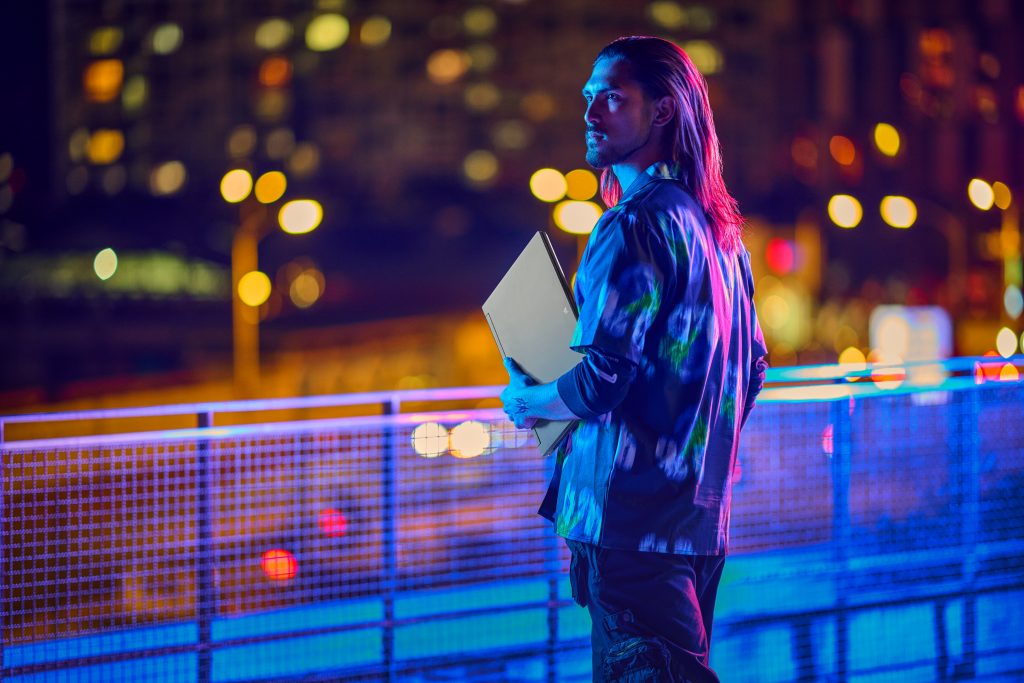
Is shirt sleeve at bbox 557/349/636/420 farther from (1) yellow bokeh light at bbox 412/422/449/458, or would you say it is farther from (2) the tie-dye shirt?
(1) yellow bokeh light at bbox 412/422/449/458

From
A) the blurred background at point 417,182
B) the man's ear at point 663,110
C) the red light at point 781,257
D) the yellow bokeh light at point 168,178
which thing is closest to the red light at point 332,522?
the man's ear at point 663,110

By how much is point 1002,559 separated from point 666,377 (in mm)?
3619

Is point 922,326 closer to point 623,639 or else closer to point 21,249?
point 623,639

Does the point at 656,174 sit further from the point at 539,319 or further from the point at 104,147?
the point at 104,147

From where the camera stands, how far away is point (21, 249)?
91.6 metres

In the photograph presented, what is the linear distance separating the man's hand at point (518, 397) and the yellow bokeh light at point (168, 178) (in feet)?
437

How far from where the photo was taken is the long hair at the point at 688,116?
258 centimetres

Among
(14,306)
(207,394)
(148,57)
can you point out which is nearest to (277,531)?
(207,394)

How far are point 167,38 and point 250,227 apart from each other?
437ft

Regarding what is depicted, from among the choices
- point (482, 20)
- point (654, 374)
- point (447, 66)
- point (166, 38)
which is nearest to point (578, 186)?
point (654, 374)

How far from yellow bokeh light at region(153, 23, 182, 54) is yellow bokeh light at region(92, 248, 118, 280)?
5348cm

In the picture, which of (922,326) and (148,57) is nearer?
(922,326)

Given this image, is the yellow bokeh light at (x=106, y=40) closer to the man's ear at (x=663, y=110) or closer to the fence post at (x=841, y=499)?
the fence post at (x=841, y=499)

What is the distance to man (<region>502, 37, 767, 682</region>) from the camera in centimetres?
244
